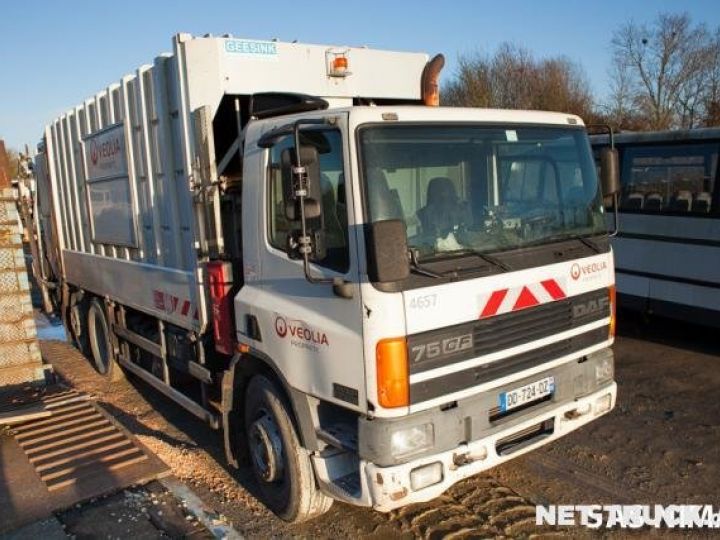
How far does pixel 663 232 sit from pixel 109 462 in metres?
6.82

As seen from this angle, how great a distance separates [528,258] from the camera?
11.7ft

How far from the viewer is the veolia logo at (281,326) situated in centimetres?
362

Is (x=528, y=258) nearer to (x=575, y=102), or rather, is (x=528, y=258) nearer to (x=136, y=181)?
(x=136, y=181)

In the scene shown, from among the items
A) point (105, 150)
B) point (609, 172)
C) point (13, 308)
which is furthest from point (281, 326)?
point (13, 308)

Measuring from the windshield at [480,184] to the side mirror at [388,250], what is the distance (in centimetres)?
26

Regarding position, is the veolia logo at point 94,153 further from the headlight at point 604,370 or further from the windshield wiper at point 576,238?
the headlight at point 604,370

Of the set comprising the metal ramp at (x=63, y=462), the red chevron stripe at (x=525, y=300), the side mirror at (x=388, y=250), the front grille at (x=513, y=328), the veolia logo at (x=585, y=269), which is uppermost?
the side mirror at (x=388, y=250)

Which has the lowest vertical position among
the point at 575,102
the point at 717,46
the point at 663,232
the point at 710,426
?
the point at 710,426

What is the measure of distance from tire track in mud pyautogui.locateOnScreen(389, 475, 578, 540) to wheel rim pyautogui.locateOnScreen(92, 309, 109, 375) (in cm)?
477

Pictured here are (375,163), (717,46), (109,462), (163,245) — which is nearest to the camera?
(375,163)

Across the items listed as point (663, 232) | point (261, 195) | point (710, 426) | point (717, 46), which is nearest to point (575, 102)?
point (717, 46)

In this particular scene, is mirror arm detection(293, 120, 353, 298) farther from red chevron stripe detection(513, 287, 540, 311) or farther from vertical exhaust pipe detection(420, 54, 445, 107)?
vertical exhaust pipe detection(420, 54, 445, 107)

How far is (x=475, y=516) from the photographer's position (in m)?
3.89

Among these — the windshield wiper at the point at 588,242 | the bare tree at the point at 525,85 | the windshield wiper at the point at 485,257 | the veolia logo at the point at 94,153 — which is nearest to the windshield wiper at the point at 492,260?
the windshield wiper at the point at 485,257
